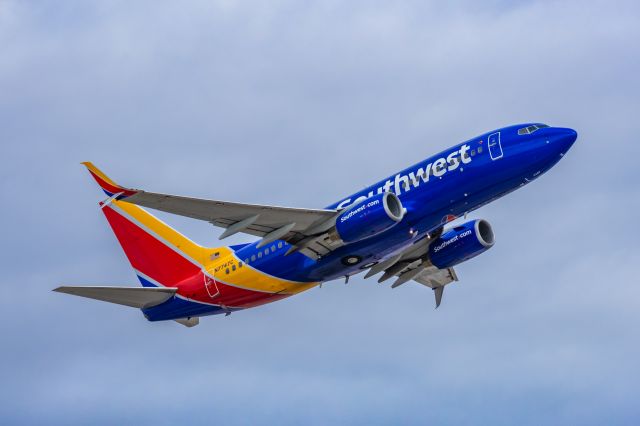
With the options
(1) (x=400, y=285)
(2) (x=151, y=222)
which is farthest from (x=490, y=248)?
(2) (x=151, y=222)

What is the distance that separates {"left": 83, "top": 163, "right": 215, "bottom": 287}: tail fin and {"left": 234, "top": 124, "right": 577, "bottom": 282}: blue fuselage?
1041 cm

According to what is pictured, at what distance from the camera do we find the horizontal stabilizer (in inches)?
2233

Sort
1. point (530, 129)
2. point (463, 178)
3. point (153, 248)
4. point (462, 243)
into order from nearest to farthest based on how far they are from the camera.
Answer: point (463, 178) → point (530, 129) → point (462, 243) → point (153, 248)

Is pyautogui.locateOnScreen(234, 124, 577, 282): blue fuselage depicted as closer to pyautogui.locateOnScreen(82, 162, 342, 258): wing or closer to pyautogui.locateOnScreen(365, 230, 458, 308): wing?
pyautogui.locateOnScreen(82, 162, 342, 258): wing

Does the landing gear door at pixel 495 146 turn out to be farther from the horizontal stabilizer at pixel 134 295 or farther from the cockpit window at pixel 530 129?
the horizontal stabilizer at pixel 134 295

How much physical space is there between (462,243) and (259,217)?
12.5 metres

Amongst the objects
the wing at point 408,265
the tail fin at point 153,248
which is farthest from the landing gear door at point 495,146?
the tail fin at point 153,248

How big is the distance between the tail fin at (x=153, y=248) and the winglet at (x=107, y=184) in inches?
144

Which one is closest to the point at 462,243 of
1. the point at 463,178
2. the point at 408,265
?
the point at 408,265

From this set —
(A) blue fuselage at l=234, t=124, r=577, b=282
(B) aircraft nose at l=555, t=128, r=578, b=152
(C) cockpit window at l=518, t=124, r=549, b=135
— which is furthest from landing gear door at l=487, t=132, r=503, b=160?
(B) aircraft nose at l=555, t=128, r=578, b=152

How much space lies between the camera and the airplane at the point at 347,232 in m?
52.3

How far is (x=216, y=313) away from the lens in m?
59.7

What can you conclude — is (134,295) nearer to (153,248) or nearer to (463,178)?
(153,248)

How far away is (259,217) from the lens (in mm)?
52906
